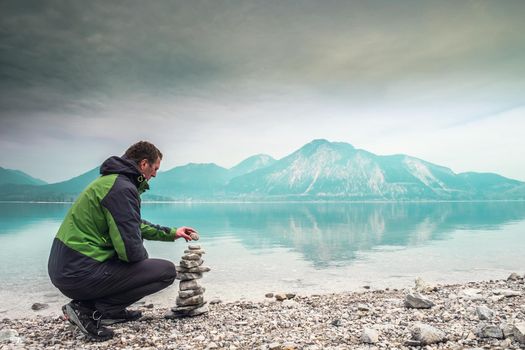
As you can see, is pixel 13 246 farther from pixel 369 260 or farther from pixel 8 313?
pixel 369 260

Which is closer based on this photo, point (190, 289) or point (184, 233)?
point (184, 233)

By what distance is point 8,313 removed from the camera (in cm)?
→ 1505

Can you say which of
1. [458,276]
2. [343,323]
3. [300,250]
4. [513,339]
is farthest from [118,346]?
[300,250]

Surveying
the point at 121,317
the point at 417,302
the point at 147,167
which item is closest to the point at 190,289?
the point at 121,317

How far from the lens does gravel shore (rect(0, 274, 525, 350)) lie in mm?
A: 7086

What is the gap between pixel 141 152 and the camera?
812cm

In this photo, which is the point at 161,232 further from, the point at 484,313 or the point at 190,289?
the point at 484,313

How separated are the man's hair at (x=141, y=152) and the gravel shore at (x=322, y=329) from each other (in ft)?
12.7

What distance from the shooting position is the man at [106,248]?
280 inches

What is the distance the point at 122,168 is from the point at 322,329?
5.79 m

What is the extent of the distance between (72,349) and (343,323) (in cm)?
605

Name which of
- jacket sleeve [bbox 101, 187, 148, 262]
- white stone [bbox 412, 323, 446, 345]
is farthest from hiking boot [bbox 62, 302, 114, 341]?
white stone [bbox 412, 323, 446, 345]

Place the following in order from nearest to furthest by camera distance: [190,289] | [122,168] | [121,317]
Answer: [122,168], [121,317], [190,289]

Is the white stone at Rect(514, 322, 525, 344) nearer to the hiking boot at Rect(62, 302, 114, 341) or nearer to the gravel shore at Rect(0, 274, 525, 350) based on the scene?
the gravel shore at Rect(0, 274, 525, 350)
